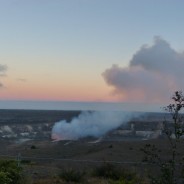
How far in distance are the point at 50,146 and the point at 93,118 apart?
41.4 m

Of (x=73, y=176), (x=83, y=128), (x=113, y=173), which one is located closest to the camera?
(x=73, y=176)

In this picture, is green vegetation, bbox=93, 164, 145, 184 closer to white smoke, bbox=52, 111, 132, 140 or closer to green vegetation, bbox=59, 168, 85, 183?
green vegetation, bbox=59, 168, 85, 183

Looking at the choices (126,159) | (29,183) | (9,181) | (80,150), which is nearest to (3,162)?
(29,183)

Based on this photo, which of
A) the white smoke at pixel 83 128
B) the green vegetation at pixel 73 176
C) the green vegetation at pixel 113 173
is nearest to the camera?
the green vegetation at pixel 73 176

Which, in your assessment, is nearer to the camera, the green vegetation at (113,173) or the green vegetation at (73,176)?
the green vegetation at (73,176)

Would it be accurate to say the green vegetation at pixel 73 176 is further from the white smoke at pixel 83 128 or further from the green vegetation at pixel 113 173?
the white smoke at pixel 83 128

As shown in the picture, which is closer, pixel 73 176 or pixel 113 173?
pixel 73 176

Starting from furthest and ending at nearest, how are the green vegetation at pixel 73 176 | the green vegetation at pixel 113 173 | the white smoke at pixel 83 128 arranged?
the white smoke at pixel 83 128
the green vegetation at pixel 113 173
the green vegetation at pixel 73 176

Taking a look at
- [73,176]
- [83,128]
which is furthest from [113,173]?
[83,128]

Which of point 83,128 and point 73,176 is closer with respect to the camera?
A: point 73,176

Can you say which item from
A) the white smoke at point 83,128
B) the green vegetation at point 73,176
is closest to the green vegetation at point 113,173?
the green vegetation at point 73,176

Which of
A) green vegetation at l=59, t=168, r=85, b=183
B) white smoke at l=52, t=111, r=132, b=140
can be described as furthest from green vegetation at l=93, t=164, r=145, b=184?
white smoke at l=52, t=111, r=132, b=140

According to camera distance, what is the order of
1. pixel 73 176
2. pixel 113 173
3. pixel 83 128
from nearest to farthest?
1. pixel 73 176
2. pixel 113 173
3. pixel 83 128

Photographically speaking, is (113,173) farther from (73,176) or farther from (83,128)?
(83,128)
